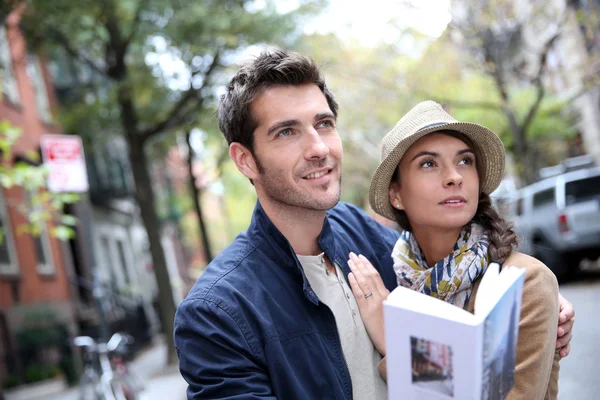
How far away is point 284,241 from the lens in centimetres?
264

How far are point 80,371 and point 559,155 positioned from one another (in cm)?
2177

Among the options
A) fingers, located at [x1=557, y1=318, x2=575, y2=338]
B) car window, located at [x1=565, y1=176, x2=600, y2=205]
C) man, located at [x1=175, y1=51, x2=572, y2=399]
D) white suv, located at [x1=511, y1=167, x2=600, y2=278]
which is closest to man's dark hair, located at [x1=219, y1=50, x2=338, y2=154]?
man, located at [x1=175, y1=51, x2=572, y2=399]

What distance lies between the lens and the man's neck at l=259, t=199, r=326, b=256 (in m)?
2.76

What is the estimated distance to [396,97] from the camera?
66.5 ft

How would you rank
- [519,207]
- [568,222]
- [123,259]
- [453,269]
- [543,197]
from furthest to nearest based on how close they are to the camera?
1. [123,259]
2. [519,207]
3. [543,197]
4. [568,222]
5. [453,269]

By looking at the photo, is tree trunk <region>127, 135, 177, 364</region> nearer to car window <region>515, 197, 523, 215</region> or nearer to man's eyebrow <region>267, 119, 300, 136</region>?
car window <region>515, 197, 523, 215</region>

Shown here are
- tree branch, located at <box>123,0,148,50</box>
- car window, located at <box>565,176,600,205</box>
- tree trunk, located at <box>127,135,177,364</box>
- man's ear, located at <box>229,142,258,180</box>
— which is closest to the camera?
man's ear, located at <box>229,142,258,180</box>

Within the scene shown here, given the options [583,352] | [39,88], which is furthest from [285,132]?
[39,88]

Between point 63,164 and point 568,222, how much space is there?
9077 mm

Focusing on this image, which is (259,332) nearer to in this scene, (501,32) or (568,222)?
(568,222)

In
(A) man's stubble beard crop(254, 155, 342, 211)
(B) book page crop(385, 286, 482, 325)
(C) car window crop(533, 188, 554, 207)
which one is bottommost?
(C) car window crop(533, 188, 554, 207)

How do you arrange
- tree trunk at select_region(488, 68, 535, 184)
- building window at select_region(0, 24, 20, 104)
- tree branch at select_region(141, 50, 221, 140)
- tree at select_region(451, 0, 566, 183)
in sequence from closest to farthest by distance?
tree branch at select_region(141, 50, 221, 140) → building window at select_region(0, 24, 20, 104) → tree at select_region(451, 0, 566, 183) → tree trunk at select_region(488, 68, 535, 184)

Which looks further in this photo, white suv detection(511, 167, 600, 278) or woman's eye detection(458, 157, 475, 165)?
white suv detection(511, 167, 600, 278)

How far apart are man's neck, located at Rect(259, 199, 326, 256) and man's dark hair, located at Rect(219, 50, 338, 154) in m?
0.29
